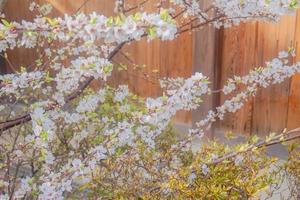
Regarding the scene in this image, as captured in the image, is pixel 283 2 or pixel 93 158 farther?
pixel 93 158

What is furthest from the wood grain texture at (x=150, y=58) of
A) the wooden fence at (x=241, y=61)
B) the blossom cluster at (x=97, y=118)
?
the blossom cluster at (x=97, y=118)

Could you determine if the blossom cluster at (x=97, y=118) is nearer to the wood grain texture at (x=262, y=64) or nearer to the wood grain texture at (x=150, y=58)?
the wood grain texture at (x=262, y=64)

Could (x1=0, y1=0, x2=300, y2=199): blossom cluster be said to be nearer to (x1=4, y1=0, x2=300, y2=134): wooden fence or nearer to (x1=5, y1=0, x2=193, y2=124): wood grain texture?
(x1=4, y1=0, x2=300, y2=134): wooden fence

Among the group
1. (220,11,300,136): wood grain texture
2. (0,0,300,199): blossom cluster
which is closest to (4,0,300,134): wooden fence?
(220,11,300,136): wood grain texture

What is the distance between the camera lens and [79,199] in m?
2.68

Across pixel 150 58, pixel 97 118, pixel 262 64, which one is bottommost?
pixel 97 118

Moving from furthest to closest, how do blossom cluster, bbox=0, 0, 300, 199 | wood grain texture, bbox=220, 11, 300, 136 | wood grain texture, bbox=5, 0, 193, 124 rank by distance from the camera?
1. wood grain texture, bbox=5, 0, 193, 124
2. wood grain texture, bbox=220, 11, 300, 136
3. blossom cluster, bbox=0, 0, 300, 199

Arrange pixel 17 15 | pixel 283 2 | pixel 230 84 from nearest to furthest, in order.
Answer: pixel 283 2 < pixel 230 84 < pixel 17 15

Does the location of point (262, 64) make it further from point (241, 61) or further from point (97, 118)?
point (97, 118)

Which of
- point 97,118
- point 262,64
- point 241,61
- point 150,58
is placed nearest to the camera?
point 97,118

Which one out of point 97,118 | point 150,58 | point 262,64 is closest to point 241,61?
point 262,64

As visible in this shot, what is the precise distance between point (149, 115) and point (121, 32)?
76 cm

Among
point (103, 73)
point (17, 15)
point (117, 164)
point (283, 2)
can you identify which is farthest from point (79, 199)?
point (17, 15)

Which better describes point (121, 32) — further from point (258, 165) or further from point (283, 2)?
point (258, 165)
